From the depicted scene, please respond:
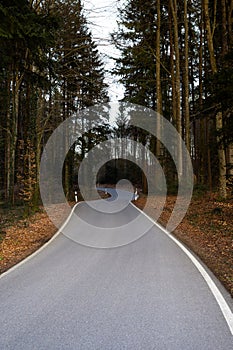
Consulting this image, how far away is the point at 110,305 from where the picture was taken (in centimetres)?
509

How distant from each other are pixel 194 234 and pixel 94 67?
14293 mm

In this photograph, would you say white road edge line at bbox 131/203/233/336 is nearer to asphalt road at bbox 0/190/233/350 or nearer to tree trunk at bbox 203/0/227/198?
asphalt road at bbox 0/190/233/350

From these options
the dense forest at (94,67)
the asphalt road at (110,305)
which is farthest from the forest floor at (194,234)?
the dense forest at (94,67)

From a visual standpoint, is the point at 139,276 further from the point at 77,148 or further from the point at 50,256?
the point at 77,148

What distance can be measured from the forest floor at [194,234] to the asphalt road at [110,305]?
2.28 ft

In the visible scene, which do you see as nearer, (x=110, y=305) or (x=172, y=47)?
(x=110, y=305)

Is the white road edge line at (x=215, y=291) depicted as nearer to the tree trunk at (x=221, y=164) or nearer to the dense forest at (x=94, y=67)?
the dense forest at (x=94, y=67)

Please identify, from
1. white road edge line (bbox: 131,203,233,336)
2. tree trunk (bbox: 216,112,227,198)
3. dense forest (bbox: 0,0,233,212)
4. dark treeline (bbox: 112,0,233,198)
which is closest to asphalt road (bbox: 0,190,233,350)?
white road edge line (bbox: 131,203,233,336)

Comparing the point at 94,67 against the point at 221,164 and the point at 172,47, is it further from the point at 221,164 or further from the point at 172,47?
the point at 221,164

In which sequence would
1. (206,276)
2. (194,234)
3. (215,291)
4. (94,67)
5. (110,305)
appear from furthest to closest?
(94,67) < (194,234) < (206,276) < (215,291) < (110,305)

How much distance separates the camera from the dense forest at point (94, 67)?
10508mm

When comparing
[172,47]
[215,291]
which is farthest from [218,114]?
[215,291]

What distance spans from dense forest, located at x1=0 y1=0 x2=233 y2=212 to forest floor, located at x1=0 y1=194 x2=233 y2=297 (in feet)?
5.06

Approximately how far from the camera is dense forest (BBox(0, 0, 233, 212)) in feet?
34.5
